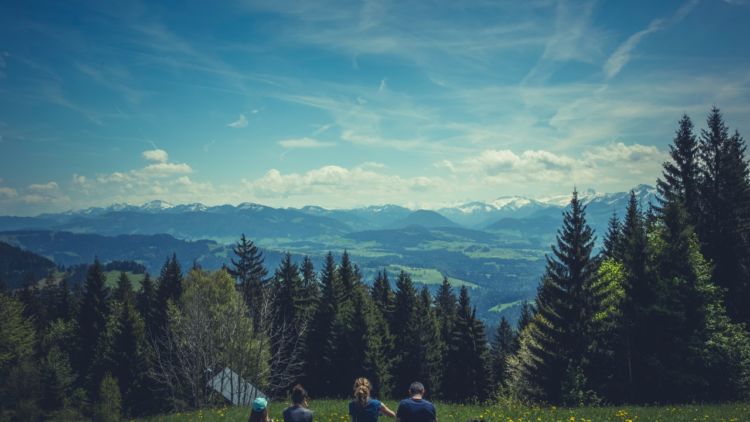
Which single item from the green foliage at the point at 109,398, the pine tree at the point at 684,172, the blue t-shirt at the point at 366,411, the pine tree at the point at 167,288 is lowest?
the green foliage at the point at 109,398

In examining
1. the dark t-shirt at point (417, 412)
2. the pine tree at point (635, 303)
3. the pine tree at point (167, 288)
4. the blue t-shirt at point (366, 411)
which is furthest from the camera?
the pine tree at point (167, 288)

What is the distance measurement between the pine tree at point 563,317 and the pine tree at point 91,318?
4593 centimetres

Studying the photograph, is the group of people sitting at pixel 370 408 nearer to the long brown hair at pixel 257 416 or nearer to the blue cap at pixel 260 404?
the blue cap at pixel 260 404

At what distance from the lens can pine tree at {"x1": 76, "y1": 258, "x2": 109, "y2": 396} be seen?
166ft

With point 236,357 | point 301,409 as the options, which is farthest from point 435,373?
point 301,409

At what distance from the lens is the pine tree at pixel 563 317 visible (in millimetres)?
28219

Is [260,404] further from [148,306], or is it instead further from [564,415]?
[148,306]

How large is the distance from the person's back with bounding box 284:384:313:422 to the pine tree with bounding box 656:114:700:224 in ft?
109

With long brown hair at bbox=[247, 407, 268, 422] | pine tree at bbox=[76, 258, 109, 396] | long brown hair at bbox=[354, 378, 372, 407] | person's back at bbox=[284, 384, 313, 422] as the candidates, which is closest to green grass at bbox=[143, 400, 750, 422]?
long brown hair at bbox=[247, 407, 268, 422]

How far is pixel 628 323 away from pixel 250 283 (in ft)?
136

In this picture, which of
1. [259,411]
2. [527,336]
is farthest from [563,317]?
[259,411]

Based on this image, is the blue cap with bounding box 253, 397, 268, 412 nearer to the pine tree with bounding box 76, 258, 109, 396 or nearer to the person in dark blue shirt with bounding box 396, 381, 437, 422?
the person in dark blue shirt with bounding box 396, 381, 437, 422

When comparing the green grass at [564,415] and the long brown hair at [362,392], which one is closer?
the long brown hair at [362,392]

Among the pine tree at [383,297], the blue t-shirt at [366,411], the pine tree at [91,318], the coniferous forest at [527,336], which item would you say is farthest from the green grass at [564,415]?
the pine tree at [91,318]
